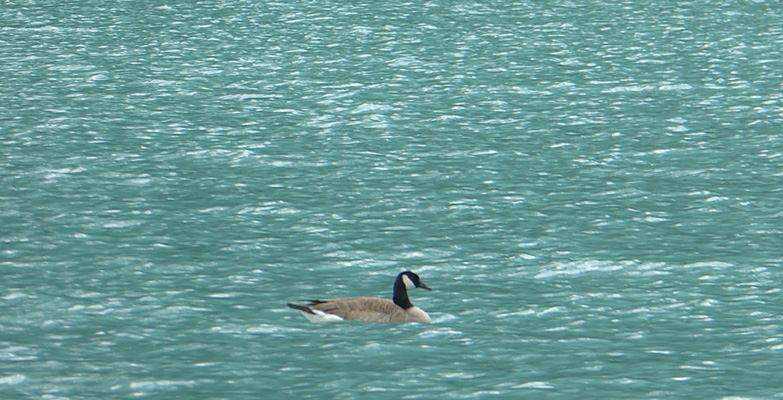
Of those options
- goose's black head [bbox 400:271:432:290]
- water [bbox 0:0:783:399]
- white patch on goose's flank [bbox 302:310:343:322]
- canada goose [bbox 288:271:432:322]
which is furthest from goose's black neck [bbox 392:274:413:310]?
white patch on goose's flank [bbox 302:310:343:322]

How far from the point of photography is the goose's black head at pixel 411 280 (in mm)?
19047

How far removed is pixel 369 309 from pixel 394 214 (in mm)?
6455

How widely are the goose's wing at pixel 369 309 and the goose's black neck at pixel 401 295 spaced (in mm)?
88

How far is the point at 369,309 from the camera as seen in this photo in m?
18.8

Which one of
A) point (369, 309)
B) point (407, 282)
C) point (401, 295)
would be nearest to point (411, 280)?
point (407, 282)

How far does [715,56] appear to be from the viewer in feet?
139

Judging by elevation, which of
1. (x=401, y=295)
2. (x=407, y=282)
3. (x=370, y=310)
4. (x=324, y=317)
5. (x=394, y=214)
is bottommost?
(x=324, y=317)

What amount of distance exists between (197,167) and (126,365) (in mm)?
12229

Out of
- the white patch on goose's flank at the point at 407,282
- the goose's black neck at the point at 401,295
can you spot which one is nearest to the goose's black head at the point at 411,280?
the white patch on goose's flank at the point at 407,282

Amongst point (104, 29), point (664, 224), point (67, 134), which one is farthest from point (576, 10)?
point (664, 224)

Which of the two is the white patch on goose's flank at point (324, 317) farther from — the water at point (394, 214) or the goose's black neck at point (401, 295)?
the goose's black neck at point (401, 295)

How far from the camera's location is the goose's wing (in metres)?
18.7

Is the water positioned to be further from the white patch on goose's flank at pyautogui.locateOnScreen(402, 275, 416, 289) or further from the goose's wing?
the white patch on goose's flank at pyautogui.locateOnScreen(402, 275, 416, 289)

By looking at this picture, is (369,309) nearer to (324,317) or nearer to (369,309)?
(369,309)
